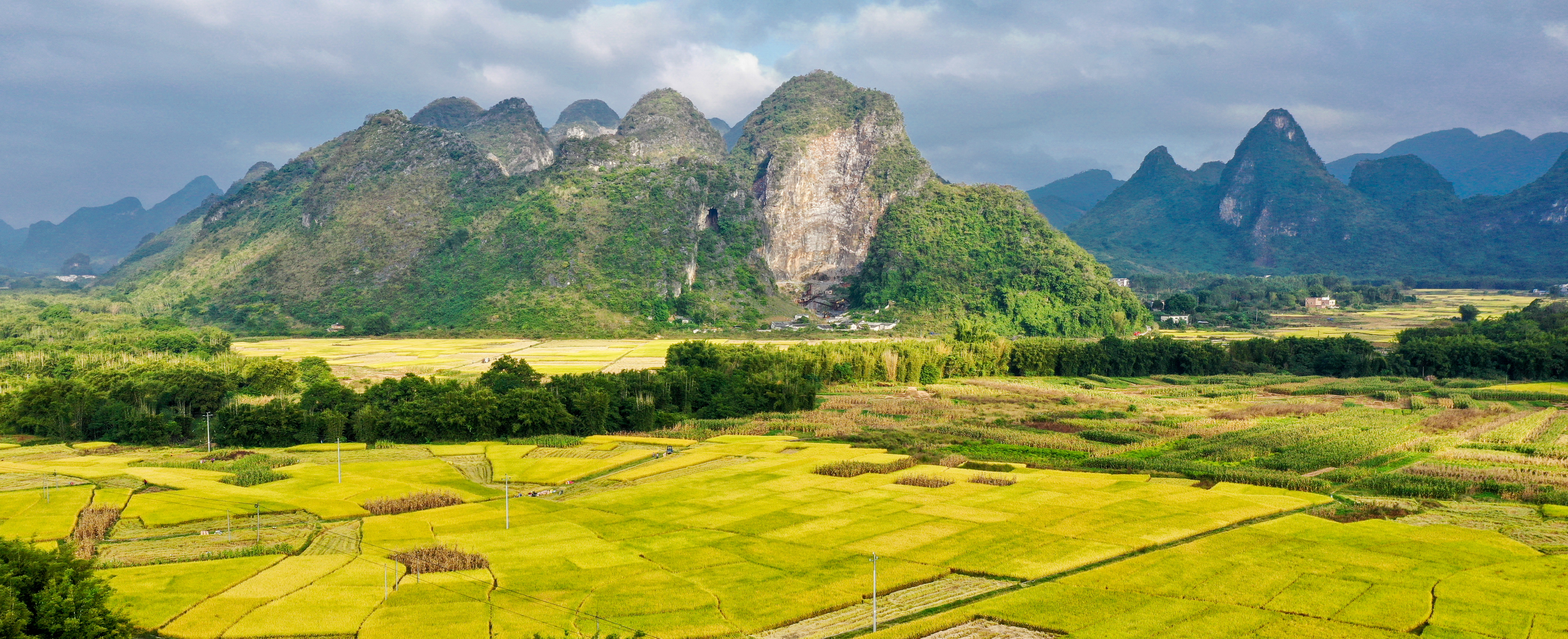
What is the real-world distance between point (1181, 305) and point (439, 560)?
15319cm

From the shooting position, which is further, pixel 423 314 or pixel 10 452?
pixel 423 314

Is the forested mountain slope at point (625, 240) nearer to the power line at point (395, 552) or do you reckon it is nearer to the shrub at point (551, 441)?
the shrub at point (551, 441)

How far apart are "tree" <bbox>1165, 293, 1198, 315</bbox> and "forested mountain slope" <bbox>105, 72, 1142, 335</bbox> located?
44.5 feet

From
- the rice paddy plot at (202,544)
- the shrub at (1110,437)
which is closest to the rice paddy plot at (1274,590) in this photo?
the rice paddy plot at (202,544)

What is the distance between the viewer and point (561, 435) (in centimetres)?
5566

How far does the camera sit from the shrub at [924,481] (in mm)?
38688

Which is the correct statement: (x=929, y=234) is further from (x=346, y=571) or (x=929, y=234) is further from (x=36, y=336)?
(x=346, y=571)

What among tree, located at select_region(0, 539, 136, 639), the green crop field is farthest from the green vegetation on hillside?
tree, located at select_region(0, 539, 136, 639)

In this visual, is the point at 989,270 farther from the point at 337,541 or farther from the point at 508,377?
the point at 337,541

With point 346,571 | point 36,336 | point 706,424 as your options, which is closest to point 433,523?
point 346,571

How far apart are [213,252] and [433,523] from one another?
561ft

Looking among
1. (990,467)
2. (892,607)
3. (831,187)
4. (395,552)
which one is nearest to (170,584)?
(395,552)

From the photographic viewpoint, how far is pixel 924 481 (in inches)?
1553

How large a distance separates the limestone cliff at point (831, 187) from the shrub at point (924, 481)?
132462 mm
